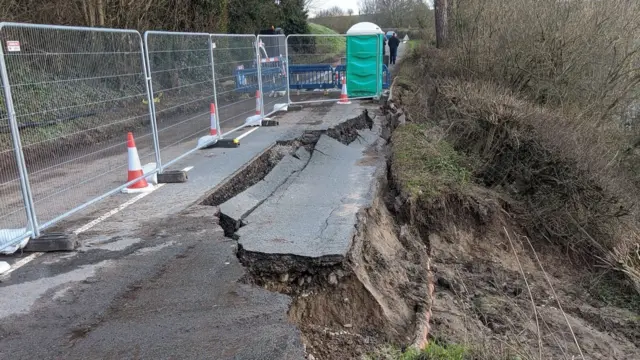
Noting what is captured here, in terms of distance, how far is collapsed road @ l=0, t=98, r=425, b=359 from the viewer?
3.15m

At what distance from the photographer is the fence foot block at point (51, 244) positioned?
4.62 meters

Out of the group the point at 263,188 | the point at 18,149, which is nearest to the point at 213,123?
the point at 263,188

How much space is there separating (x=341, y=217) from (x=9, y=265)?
3.21 metres

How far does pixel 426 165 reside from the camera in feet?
24.8

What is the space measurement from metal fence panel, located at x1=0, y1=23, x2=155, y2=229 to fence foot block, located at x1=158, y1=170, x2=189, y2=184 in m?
0.65

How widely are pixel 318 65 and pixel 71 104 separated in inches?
411

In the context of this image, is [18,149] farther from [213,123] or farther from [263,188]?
[213,123]

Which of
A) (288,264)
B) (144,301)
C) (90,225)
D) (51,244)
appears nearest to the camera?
(144,301)

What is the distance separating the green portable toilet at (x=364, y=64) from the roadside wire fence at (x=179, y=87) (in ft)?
21.2

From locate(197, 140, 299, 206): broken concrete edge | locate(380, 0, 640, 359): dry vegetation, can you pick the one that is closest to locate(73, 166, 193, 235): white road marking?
locate(197, 140, 299, 206): broken concrete edge

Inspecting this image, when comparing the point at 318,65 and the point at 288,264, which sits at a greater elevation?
the point at 318,65

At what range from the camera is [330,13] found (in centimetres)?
5809

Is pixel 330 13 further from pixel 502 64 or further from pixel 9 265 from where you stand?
pixel 9 265

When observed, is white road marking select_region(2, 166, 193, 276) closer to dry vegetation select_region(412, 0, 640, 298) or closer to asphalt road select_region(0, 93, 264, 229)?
asphalt road select_region(0, 93, 264, 229)
